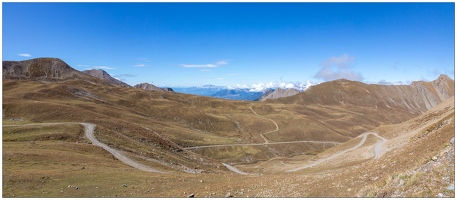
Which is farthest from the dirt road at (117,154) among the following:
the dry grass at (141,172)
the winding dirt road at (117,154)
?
the dry grass at (141,172)

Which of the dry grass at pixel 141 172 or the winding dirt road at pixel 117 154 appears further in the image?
the winding dirt road at pixel 117 154

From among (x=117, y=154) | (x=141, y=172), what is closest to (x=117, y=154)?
(x=117, y=154)

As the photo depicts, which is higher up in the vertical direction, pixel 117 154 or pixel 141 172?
pixel 117 154

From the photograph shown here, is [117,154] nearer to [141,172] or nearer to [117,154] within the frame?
[117,154]

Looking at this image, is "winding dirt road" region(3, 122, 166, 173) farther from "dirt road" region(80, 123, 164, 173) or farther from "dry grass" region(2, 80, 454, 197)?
"dry grass" region(2, 80, 454, 197)

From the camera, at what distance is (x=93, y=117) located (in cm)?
9844

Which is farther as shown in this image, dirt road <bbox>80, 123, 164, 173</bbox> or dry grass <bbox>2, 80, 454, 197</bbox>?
dirt road <bbox>80, 123, 164, 173</bbox>

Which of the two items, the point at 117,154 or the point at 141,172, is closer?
the point at 141,172

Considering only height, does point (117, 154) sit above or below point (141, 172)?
above

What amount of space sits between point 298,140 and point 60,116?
14507cm

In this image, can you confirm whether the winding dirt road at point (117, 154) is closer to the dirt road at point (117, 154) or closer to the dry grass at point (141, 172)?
the dirt road at point (117, 154)

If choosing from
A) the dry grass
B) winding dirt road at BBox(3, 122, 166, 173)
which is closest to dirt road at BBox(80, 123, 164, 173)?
winding dirt road at BBox(3, 122, 166, 173)

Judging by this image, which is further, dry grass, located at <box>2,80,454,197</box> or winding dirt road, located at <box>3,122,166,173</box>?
winding dirt road, located at <box>3,122,166,173</box>

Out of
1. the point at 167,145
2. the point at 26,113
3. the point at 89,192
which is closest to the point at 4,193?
the point at 89,192
